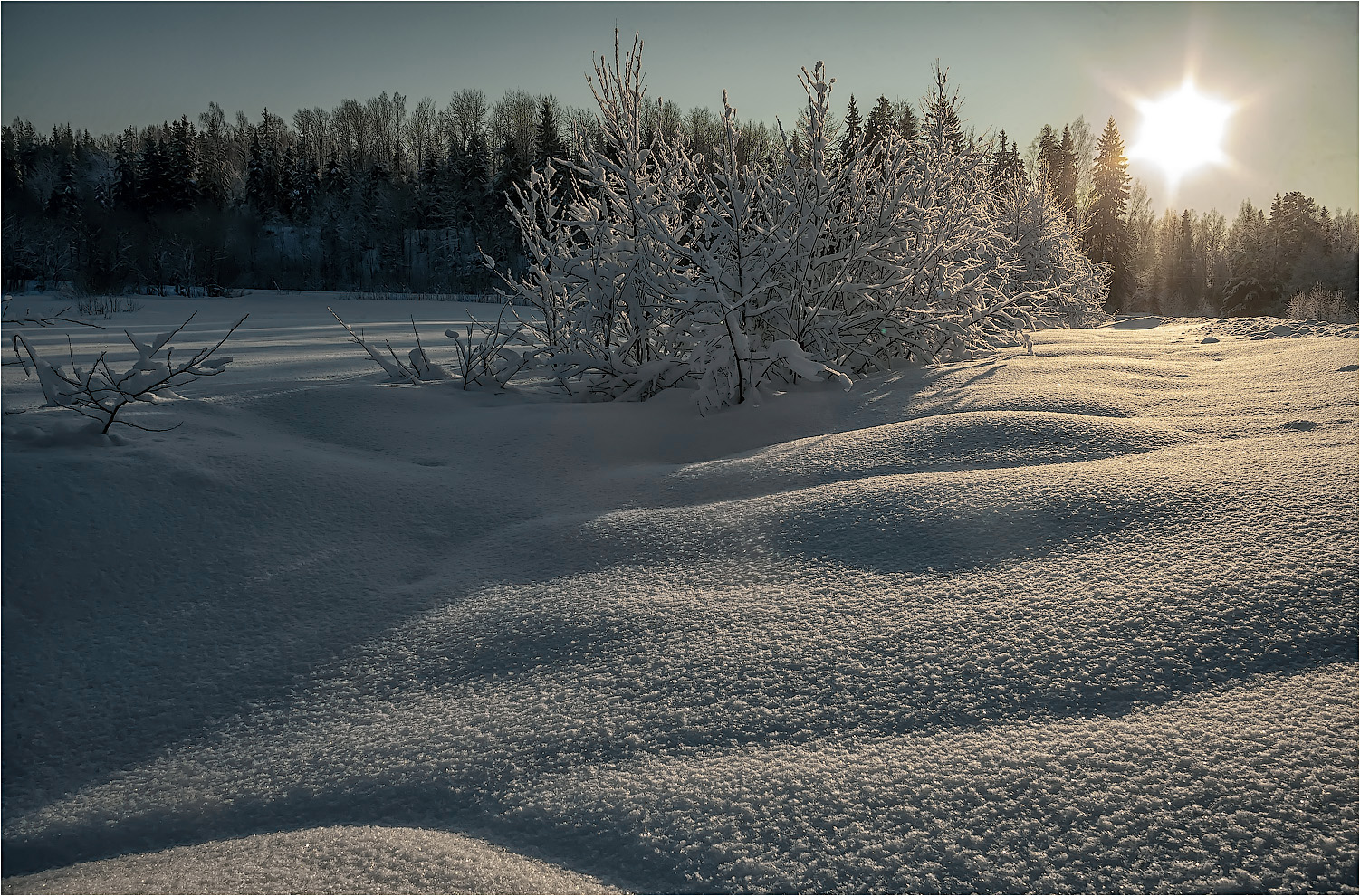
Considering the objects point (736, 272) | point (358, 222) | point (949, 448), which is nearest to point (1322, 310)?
point (736, 272)

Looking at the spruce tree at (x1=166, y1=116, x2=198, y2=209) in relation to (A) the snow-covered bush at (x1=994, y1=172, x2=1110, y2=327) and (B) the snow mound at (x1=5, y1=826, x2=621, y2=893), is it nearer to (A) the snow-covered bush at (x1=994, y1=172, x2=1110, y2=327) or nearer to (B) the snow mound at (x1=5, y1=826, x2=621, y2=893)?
(A) the snow-covered bush at (x1=994, y1=172, x2=1110, y2=327)

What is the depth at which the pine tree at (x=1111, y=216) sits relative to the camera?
112ft

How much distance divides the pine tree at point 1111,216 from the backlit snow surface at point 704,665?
34.6 metres

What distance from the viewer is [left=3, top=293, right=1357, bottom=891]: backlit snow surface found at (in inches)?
35.9

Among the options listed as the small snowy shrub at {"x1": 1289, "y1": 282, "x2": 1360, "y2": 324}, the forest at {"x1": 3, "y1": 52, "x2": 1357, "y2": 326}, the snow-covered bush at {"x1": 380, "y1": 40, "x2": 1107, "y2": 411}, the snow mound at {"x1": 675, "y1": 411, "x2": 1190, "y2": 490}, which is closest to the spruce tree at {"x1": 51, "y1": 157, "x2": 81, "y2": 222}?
the forest at {"x1": 3, "y1": 52, "x2": 1357, "y2": 326}

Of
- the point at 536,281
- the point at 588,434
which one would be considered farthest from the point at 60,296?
the point at 588,434

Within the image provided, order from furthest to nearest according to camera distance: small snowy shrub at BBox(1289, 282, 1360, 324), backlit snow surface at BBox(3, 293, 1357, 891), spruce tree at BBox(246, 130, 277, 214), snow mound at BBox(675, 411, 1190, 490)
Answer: spruce tree at BBox(246, 130, 277, 214) < small snowy shrub at BBox(1289, 282, 1360, 324) < snow mound at BBox(675, 411, 1190, 490) < backlit snow surface at BBox(3, 293, 1357, 891)

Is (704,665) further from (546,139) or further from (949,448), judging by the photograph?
(546,139)

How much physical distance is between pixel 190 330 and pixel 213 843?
395 inches

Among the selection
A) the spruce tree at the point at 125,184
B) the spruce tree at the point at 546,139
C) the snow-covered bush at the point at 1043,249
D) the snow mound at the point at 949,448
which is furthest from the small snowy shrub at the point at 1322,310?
the spruce tree at the point at 125,184

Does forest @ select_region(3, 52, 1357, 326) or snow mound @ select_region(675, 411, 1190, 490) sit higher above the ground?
forest @ select_region(3, 52, 1357, 326)

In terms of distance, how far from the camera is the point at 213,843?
1029 mm

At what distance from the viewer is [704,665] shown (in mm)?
1305

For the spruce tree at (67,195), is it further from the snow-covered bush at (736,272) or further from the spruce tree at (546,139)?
the snow-covered bush at (736,272)
